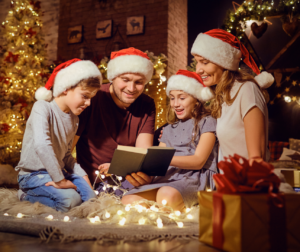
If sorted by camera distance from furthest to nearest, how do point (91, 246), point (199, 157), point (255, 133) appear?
point (199, 157)
point (255, 133)
point (91, 246)

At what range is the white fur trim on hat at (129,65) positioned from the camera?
2.17 m

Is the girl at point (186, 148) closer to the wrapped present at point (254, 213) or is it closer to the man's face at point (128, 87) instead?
the man's face at point (128, 87)

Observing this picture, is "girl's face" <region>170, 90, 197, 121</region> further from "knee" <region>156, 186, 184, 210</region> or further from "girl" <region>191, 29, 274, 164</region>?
"knee" <region>156, 186, 184, 210</region>

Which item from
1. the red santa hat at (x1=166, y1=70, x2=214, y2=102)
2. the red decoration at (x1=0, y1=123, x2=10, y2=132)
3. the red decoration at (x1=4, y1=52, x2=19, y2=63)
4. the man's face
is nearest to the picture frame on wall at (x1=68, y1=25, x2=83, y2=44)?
the red decoration at (x1=4, y1=52, x2=19, y2=63)

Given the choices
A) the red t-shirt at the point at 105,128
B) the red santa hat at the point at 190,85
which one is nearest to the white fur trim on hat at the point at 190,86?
the red santa hat at the point at 190,85

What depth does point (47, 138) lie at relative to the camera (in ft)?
5.67

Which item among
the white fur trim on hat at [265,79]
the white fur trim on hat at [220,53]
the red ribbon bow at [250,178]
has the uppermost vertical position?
the white fur trim on hat at [220,53]

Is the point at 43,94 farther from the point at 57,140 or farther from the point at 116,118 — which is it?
the point at 116,118

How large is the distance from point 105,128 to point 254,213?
4.93ft

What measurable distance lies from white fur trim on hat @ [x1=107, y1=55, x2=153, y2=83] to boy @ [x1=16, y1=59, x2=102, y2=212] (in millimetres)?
204

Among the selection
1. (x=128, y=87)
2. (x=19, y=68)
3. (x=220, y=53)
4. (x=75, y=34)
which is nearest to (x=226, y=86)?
(x=220, y=53)

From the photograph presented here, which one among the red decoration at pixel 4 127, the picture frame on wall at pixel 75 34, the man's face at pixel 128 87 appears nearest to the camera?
the man's face at pixel 128 87

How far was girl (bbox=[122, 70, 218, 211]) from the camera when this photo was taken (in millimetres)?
1791

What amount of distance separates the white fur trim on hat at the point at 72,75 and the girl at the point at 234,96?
0.78 m
